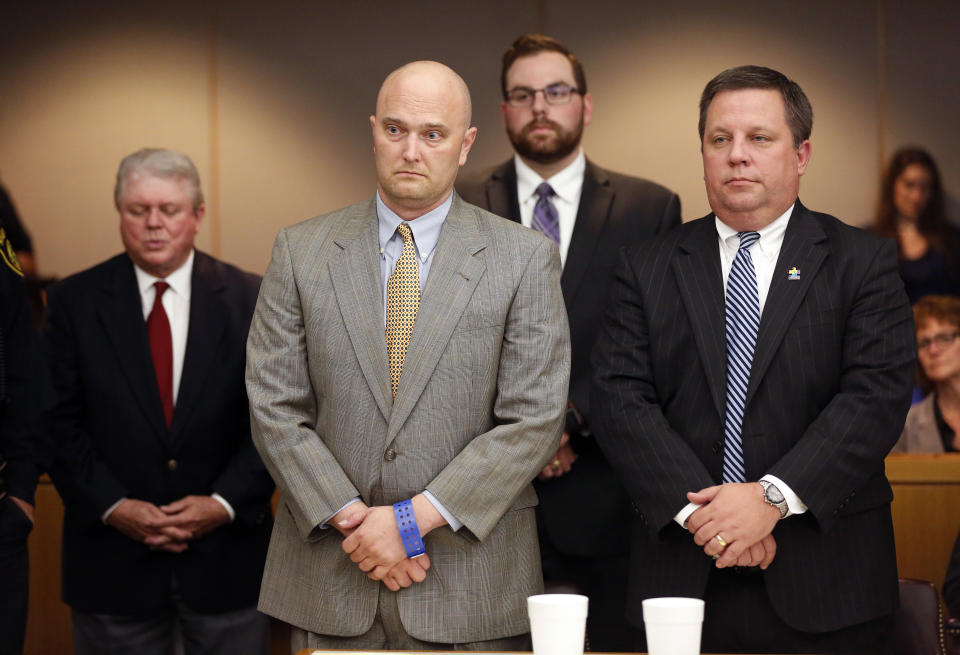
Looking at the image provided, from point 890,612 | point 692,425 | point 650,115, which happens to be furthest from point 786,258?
point 650,115

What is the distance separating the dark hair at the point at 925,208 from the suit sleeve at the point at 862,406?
133 inches

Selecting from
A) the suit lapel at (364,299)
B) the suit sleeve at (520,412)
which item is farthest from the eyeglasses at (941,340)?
the suit lapel at (364,299)

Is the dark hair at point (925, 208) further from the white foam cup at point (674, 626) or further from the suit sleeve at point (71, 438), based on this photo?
the white foam cup at point (674, 626)

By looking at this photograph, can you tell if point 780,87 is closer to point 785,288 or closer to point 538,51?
point 785,288

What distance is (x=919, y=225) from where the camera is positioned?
577 cm

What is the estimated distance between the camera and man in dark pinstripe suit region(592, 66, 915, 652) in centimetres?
249

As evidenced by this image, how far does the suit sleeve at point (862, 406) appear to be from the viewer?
96.9 inches

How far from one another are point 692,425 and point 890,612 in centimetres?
60

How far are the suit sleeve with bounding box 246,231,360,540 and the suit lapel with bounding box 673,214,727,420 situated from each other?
2.80ft

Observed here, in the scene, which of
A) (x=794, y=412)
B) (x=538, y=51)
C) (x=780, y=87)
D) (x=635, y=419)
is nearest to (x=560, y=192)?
(x=538, y=51)

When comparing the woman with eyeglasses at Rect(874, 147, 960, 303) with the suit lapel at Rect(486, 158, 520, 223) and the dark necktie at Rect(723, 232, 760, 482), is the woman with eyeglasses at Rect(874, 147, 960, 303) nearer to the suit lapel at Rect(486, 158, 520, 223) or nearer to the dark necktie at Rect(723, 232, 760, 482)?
the suit lapel at Rect(486, 158, 520, 223)

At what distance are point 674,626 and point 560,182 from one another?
192 centimetres

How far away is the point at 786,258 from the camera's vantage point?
8.62 feet

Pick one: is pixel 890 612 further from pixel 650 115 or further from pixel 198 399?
pixel 650 115
